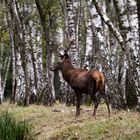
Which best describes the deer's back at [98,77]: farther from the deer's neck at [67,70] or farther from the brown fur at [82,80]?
the deer's neck at [67,70]

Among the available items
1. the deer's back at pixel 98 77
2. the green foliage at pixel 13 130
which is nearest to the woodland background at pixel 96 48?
the deer's back at pixel 98 77

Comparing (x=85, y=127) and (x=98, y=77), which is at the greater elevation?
(x=98, y=77)

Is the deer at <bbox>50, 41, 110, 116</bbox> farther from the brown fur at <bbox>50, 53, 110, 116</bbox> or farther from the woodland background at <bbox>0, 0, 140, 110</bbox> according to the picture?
the woodland background at <bbox>0, 0, 140, 110</bbox>

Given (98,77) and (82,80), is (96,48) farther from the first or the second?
(98,77)

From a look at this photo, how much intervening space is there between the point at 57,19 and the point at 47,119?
17.8 meters

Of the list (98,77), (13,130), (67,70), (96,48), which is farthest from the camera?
(96,48)

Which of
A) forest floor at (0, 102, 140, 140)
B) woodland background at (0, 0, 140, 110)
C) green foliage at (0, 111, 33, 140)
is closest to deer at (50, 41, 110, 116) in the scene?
forest floor at (0, 102, 140, 140)

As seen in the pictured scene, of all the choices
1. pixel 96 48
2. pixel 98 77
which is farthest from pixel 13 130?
pixel 96 48

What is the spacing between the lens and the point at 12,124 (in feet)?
43.0

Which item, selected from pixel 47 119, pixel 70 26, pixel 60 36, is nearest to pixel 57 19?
pixel 60 36

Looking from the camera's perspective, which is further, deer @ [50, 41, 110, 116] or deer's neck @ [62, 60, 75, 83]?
deer's neck @ [62, 60, 75, 83]

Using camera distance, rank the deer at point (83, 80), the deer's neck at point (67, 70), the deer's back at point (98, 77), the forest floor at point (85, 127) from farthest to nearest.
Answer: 1. the deer's neck at point (67, 70)
2. the deer at point (83, 80)
3. the deer's back at point (98, 77)
4. the forest floor at point (85, 127)

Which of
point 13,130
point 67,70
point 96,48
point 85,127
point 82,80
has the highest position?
point 96,48

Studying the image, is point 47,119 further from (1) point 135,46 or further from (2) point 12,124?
(1) point 135,46
